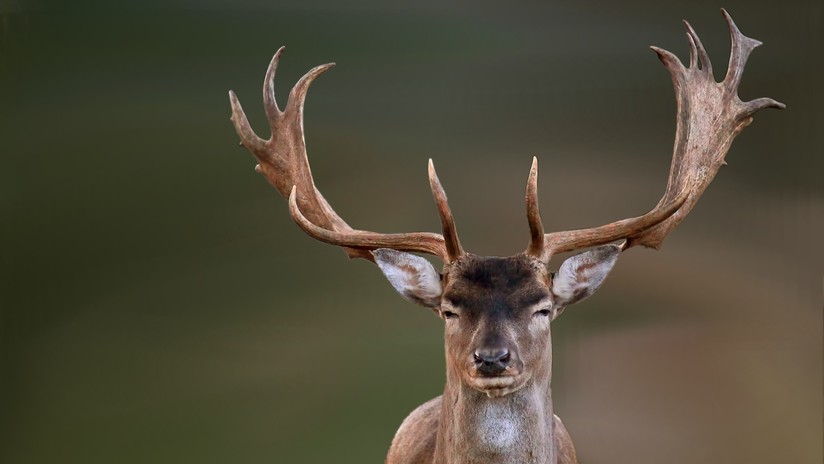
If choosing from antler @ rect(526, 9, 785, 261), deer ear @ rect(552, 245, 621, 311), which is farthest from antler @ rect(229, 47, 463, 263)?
antler @ rect(526, 9, 785, 261)

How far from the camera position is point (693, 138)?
4.05m

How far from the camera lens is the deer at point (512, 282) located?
3.28 meters

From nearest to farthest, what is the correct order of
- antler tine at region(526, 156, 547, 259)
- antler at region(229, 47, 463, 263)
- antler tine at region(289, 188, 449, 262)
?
antler tine at region(526, 156, 547, 259) → antler tine at region(289, 188, 449, 262) → antler at region(229, 47, 463, 263)

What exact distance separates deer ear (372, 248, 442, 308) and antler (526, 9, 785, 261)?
427 millimetres

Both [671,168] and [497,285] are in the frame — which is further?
[671,168]

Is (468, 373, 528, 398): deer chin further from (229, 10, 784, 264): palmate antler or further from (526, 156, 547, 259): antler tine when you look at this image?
(229, 10, 784, 264): palmate antler

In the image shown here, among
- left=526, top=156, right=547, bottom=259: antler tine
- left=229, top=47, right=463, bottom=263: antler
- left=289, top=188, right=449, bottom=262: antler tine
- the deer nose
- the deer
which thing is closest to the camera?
→ the deer nose

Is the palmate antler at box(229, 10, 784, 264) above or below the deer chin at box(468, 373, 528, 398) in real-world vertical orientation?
above

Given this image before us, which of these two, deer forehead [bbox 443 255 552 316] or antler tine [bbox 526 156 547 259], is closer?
deer forehead [bbox 443 255 552 316]

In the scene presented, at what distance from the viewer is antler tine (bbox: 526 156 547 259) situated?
345 cm

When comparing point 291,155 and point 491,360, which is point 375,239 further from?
point 491,360

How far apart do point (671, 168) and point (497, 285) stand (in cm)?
105

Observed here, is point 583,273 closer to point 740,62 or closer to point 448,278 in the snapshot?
point 448,278

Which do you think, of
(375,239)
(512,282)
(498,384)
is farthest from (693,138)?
(498,384)
